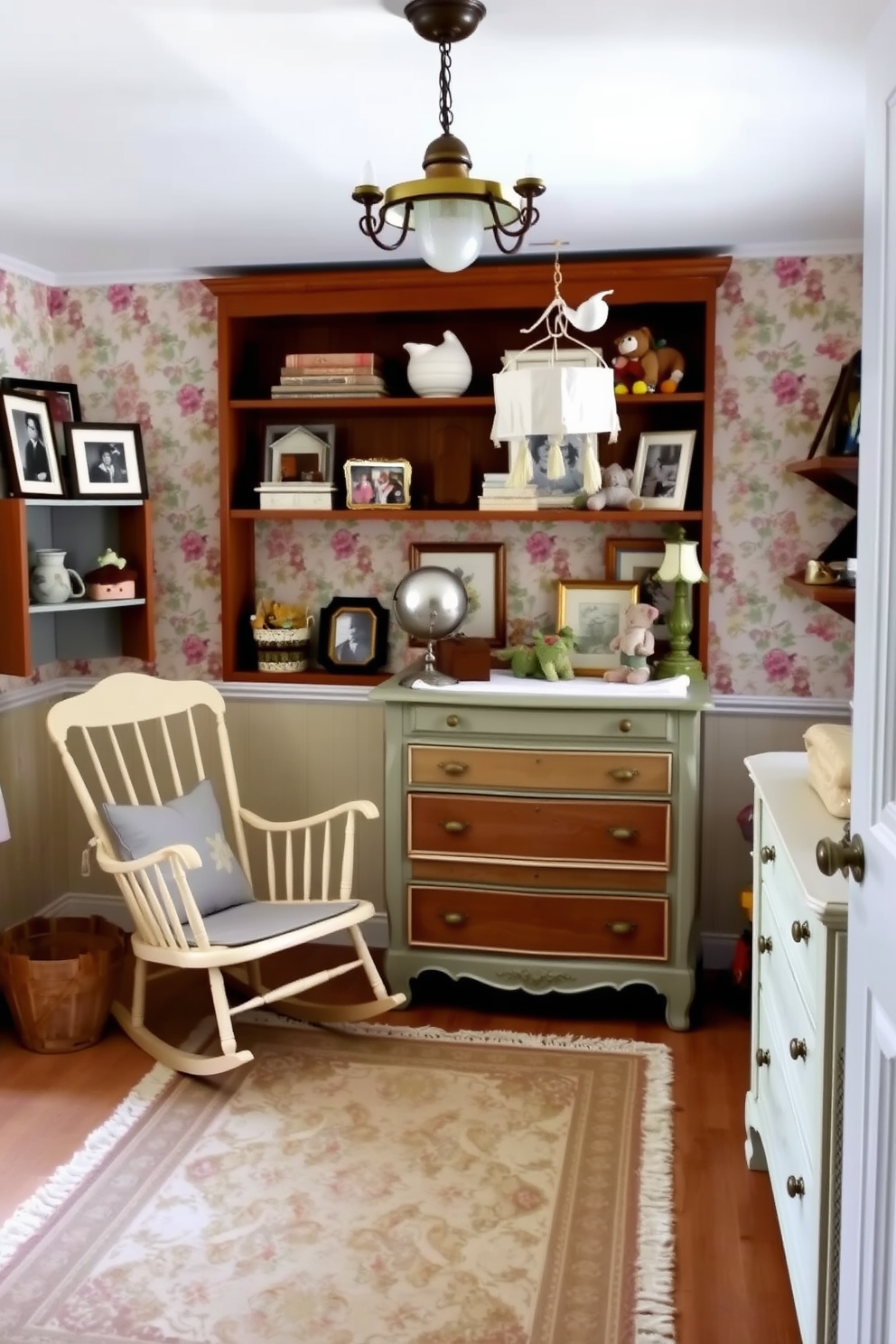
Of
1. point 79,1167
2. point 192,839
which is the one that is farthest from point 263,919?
point 79,1167

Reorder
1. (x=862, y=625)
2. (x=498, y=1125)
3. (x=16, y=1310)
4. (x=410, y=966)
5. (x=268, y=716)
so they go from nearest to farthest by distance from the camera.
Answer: (x=862, y=625) < (x=16, y=1310) < (x=498, y=1125) < (x=410, y=966) < (x=268, y=716)

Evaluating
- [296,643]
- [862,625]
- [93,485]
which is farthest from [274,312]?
[862,625]

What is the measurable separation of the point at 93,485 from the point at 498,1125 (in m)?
2.34

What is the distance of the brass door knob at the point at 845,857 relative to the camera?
61.4 inches

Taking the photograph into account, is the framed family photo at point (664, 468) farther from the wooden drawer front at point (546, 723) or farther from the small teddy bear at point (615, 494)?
the wooden drawer front at point (546, 723)

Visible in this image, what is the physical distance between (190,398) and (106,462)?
0.38 m

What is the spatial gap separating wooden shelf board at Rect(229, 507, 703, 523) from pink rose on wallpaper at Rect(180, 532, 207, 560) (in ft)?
0.63

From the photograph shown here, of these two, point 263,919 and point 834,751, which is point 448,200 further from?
point 263,919

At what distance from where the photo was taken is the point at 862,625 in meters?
1.57

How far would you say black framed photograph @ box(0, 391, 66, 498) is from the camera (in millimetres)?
3670

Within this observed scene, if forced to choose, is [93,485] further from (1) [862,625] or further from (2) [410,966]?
(1) [862,625]

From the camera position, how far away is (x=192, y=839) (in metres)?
3.48

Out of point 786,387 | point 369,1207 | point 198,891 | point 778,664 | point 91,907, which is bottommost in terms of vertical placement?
point 369,1207

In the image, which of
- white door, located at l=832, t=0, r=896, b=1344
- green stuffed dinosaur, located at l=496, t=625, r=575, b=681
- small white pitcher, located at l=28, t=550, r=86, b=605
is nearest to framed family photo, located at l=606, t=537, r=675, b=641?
green stuffed dinosaur, located at l=496, t=625, r=575, b=681
